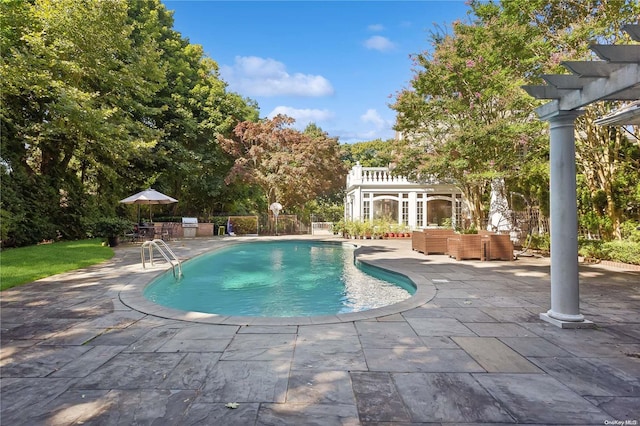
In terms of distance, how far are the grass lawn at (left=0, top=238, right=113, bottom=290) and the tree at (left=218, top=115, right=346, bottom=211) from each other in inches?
368

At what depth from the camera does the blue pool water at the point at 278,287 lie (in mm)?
6098

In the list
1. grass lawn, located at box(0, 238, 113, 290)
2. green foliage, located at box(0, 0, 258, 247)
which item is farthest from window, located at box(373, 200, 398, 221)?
grass lawn, located at box(0, 238, 113, 290)

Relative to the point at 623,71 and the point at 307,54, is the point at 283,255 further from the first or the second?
the point at 623,71

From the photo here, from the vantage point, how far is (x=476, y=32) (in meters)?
10.6

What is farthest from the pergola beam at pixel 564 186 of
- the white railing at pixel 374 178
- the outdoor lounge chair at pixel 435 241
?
the white railing at pixel 374 178

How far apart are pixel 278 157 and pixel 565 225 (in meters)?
16.3

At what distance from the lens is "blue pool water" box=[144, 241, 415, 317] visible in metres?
6.10

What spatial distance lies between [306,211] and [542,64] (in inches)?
864

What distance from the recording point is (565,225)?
3.88 m

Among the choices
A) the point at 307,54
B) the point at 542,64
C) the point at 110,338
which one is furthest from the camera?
the point at 307,54

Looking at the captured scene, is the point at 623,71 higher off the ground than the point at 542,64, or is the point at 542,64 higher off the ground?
the point at 542,64

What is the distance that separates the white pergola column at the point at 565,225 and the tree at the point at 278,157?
15.3 m

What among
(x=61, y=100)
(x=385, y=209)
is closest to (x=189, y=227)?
(x=61, y=100)

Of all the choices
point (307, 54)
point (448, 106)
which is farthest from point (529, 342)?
point (307, 54)
